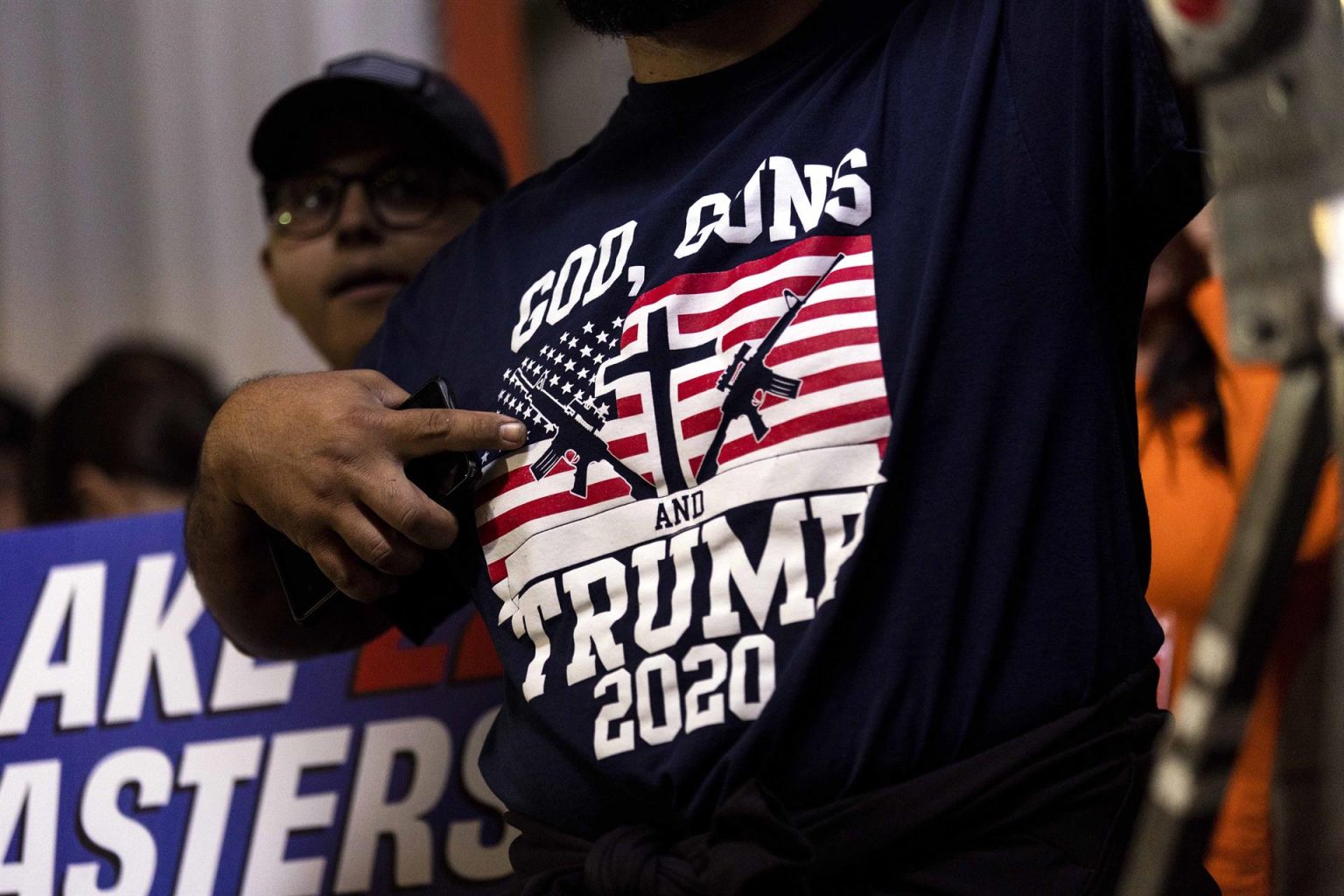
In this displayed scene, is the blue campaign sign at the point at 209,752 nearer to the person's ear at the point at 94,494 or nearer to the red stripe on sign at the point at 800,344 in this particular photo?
the red stripe on sign at the point at 800,344

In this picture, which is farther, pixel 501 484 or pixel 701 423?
pixel 501 484

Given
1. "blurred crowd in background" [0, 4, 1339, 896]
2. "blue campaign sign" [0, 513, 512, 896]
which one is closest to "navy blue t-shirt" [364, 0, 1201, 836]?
"blue campaign sign" [0, 513, 512, 896]

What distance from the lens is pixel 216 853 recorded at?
1.44 meters

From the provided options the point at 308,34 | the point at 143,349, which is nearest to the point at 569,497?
the point at 143,349

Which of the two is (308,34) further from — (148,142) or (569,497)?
(569,497)

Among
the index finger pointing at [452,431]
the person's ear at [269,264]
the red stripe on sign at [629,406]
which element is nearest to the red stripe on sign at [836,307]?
the red stripe on sign at [629,406]

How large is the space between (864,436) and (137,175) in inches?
152

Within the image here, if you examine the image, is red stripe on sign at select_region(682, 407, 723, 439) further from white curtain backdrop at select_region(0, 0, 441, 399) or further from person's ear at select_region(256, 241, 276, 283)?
white curtain backdrop at select_region(0, 0, 441, 399)

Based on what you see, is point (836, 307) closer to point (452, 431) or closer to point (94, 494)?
point (452, 431)

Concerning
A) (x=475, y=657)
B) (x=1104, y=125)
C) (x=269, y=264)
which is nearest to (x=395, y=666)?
(x=475, y=657)

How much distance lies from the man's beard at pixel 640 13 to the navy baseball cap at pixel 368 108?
0.58 metres

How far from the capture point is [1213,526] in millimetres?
1719

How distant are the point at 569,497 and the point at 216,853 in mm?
721

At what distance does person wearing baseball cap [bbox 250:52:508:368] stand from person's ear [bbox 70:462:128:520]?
0.92 meters
